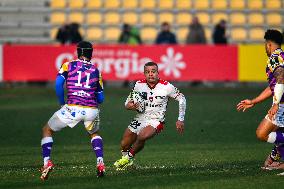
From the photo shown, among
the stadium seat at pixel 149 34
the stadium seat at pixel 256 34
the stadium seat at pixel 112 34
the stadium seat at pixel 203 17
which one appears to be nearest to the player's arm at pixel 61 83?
the stadium seat at pixel 149 34

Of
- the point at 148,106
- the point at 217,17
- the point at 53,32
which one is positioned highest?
the point at 217,17

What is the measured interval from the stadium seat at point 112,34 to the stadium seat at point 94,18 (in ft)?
1.94

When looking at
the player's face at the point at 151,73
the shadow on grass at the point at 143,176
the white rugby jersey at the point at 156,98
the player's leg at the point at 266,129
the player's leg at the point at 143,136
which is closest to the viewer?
the shadow on grass at the point at 143,176

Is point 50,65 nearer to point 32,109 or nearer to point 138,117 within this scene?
point 32,109

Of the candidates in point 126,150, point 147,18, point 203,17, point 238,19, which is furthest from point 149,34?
point 126,150

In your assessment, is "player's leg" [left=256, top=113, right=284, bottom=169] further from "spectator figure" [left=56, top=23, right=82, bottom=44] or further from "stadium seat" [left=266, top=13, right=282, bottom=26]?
"stadium seat" [left=266, top=13, right=282, bottom=26]

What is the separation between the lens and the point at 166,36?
3138 centimetres

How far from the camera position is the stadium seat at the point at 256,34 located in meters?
35.2

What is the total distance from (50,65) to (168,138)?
13103 mm

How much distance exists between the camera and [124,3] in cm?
3547

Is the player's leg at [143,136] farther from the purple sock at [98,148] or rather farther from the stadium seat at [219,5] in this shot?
the stadium seat at [219,5]

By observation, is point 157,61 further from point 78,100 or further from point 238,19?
point 78,100

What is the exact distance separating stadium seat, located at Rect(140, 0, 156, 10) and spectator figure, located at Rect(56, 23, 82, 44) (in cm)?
483

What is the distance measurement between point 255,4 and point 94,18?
667cm
